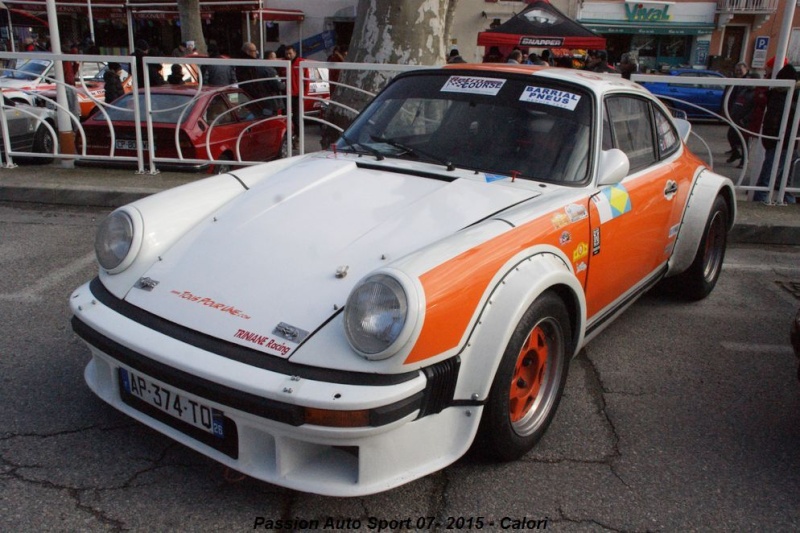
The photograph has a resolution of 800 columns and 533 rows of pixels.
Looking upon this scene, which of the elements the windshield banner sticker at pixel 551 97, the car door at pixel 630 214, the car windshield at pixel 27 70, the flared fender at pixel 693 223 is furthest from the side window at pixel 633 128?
the car windshield at pixel 27 70

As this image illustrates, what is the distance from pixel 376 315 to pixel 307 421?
41cm

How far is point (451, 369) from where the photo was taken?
96.7 inches

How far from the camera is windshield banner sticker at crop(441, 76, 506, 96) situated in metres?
3.73

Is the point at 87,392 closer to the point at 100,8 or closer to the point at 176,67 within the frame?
the point at 176,67

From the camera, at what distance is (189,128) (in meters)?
7.99

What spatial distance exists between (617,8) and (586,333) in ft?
96.9

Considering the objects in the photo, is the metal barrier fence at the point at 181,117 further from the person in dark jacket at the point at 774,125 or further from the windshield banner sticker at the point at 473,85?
the windshield banner sticker at the point at 473,85

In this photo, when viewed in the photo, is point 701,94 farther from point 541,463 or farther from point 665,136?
point 541,463

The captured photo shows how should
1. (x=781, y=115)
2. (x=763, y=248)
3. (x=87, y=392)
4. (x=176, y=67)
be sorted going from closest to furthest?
(x=87, y=392) < (x=763, y=248) < (x=781, y=115) < (x=176, y=67)

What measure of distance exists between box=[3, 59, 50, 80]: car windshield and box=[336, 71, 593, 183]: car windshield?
11451 millimetres

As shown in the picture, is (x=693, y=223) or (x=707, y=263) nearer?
(x=693, y=223)

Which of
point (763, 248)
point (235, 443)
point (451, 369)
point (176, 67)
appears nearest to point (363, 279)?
point (451, 369)

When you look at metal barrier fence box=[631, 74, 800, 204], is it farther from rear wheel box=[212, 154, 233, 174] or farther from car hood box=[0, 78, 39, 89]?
car hood box=[0, 78, 39, 89]

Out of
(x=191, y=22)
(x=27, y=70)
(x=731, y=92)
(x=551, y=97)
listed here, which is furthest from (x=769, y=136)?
(x=191, y=22)
